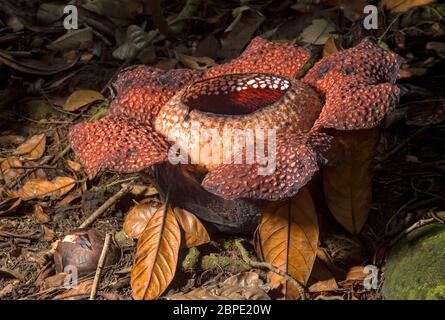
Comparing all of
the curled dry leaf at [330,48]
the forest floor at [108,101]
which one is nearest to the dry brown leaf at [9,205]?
the forest floor at [108,101]

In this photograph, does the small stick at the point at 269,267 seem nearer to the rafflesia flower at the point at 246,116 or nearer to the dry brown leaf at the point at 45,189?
the rafflesia flower at the point at 246,116

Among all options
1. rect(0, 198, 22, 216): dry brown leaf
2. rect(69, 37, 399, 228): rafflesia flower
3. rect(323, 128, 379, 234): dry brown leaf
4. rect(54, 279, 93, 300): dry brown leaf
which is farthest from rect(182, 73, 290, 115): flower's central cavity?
rect(0, 198, 22, 216): dry brown leaf

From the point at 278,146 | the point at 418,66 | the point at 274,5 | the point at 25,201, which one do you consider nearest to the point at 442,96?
the point at 418,66

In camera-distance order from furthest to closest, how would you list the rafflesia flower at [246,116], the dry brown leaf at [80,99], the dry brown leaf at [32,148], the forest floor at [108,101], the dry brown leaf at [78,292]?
the dry brown leaf at [80,99], the dry brown leaf at [32,148], the forest floor at [108,101], the dry brown leaf at [78,292], the rafflesia flower at [246,116]

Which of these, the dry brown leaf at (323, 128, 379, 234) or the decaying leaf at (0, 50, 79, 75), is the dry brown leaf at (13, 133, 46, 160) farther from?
the dry brown leaf at (323, 128, 379, 234)

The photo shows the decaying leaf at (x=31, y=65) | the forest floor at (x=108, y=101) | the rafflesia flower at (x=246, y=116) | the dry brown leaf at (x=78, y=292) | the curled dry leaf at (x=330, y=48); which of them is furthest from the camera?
the decaying leaf at (x=31, y=65)

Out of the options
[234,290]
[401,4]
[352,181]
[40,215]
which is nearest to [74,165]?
[40,215]

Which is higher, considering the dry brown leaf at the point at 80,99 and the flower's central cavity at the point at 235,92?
the flower's central cavity at the point at 235,92
